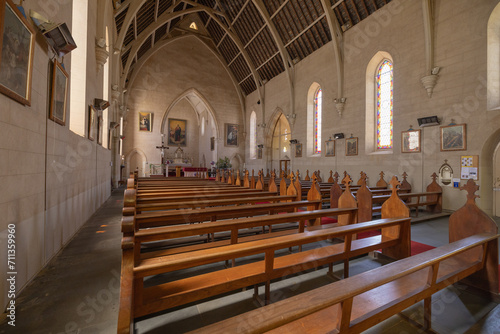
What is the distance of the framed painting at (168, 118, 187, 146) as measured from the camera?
68.7 ft

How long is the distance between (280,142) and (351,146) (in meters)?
6.67

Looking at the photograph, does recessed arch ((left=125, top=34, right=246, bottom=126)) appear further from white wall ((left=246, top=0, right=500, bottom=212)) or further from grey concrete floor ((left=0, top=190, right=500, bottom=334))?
grey concrete floor ((left=0, top=190, right=500, bottom=334))

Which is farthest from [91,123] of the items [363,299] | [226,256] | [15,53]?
[363,299]

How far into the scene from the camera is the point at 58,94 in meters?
2.87

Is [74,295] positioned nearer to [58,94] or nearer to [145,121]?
[58,94]

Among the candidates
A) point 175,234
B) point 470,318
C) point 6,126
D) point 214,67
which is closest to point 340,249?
point 470,318

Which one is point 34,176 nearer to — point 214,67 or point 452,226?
point 452,226

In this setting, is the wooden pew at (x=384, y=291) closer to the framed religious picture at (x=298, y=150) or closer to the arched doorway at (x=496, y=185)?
the arched doorway at (x=496, y=185)

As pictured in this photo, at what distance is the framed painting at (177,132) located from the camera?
20.9m

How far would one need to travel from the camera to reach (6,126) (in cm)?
179

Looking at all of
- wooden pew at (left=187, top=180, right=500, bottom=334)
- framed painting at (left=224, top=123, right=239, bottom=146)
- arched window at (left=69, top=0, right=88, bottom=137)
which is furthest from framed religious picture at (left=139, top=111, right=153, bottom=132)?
wooden pew at (left=187, top=180, right=500, bottom=334)

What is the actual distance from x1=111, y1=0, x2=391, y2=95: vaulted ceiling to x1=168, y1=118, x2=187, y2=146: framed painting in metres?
6.68

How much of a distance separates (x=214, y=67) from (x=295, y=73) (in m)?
7.32

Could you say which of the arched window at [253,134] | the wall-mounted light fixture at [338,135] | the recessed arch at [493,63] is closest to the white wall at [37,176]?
the recessed arch at [493,63]
